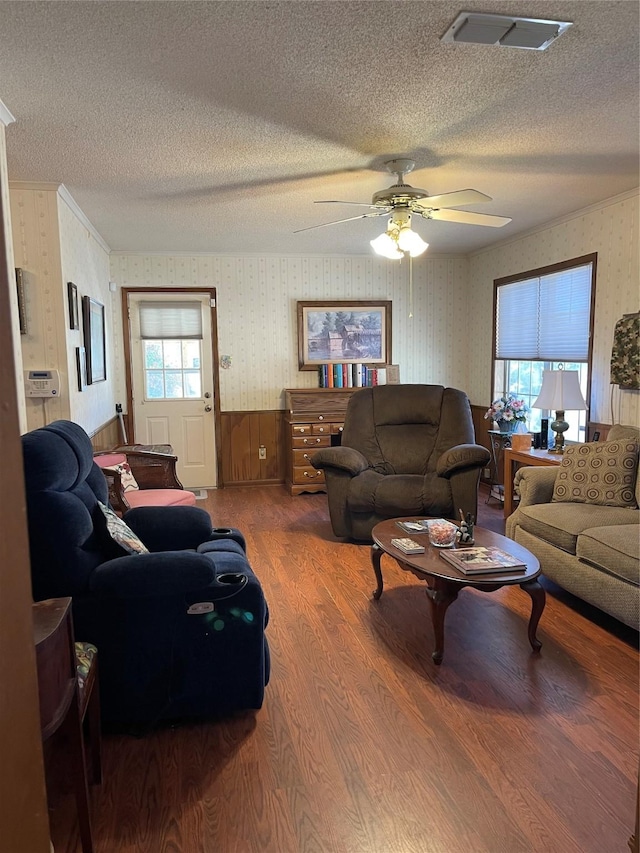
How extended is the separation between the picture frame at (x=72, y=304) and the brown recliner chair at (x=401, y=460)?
1.91 meters

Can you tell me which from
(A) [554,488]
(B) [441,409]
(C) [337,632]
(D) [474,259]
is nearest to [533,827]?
(C) [337,632]

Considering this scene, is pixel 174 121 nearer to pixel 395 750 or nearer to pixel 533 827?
pixel 395 750

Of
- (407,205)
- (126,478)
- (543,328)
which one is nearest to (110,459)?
(126,478)

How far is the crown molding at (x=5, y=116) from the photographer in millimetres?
2434

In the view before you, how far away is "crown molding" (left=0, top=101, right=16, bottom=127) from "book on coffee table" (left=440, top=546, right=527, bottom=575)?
8.97 feet

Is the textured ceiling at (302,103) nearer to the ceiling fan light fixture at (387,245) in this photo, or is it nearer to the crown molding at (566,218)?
the crown molding at (566,218)

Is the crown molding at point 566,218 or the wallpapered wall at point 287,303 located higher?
the crown molding at point 566,218

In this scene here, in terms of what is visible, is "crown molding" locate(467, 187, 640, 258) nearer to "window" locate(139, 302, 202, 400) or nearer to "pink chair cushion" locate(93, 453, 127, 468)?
"window" locate(139, 302, 202, 400)

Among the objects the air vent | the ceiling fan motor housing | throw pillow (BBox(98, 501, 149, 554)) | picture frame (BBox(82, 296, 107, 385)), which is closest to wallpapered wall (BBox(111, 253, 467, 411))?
picture frame (BBox(82, 296, 107, 385))

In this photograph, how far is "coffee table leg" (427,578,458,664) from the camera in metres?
2.51

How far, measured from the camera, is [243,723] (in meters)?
2.17

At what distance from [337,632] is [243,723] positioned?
790 millimetres

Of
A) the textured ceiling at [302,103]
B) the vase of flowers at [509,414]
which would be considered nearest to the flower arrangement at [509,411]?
the vase of flowers at [509,414]

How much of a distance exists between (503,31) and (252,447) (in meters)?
4.77
